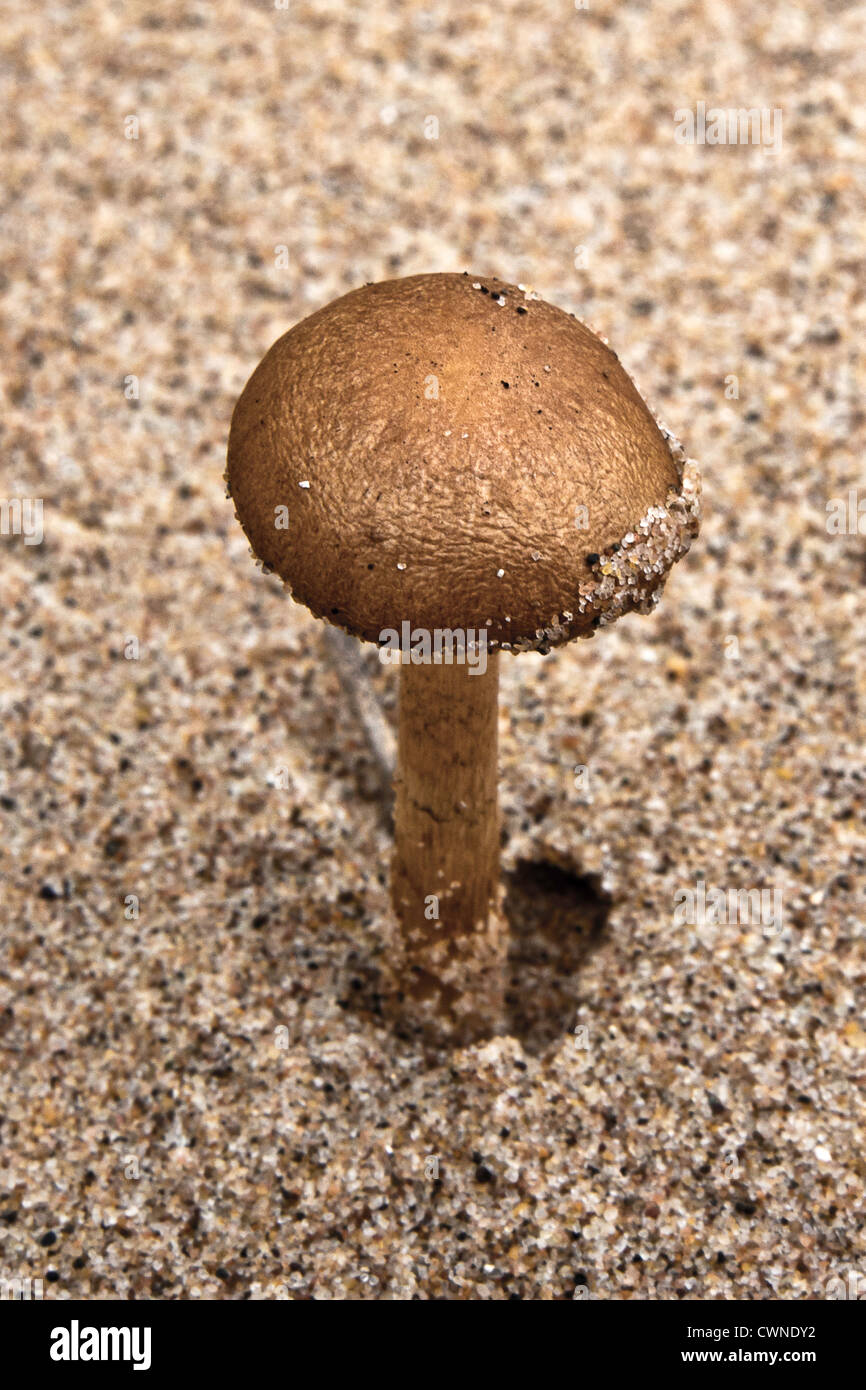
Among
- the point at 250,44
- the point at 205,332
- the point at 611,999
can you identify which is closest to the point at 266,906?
the point at 611,999

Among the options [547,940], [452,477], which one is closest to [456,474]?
[452,477]

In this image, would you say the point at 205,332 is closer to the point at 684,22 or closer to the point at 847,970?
the point at 684,22

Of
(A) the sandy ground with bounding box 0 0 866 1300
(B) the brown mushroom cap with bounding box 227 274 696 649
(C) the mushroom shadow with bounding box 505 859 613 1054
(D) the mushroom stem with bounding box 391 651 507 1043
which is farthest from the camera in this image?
(C) the mushroom shadow with bounding box 505 859 613 1054

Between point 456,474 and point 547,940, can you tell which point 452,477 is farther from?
point 547,940

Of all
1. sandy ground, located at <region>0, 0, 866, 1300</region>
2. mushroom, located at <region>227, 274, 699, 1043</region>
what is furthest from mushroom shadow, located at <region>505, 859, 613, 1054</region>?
mushroom, located at <region>227, 274, 699, 1043</region>

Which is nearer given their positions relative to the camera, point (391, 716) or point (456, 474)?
point (456, 474)

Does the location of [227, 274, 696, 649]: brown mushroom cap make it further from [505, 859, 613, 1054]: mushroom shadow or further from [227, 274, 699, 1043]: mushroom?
[505, 859, 613, 1054]: mushroom shadow
